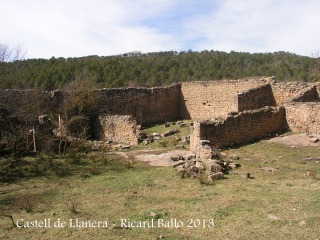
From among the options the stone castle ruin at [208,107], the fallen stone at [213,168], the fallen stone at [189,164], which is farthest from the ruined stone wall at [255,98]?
the fallen stone at [213,168]

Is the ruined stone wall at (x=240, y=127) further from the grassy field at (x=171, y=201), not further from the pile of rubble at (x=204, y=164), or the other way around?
the grassy field at (x=171, y=201)

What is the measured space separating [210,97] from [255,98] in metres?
4.27

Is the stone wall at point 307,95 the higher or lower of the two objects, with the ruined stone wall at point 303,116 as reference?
higher

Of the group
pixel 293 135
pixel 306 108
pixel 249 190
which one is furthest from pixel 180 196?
pixel 306 108

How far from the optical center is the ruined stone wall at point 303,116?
1598cm

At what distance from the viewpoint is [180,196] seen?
933cm

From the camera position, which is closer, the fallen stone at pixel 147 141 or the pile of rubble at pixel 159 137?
the pile of rubble at pixel 159 137

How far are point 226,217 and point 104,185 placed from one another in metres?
4.45

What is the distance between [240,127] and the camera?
50.8 ft

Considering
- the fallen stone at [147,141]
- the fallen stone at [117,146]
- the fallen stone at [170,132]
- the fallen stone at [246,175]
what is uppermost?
the fallen stone at [170,132]

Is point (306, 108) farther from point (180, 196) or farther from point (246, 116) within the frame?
point (180, 196)

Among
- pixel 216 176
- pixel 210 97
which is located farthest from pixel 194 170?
pixel 210 97

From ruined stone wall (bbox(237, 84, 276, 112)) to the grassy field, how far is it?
642cm

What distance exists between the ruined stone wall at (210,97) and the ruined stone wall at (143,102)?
0.71 m
